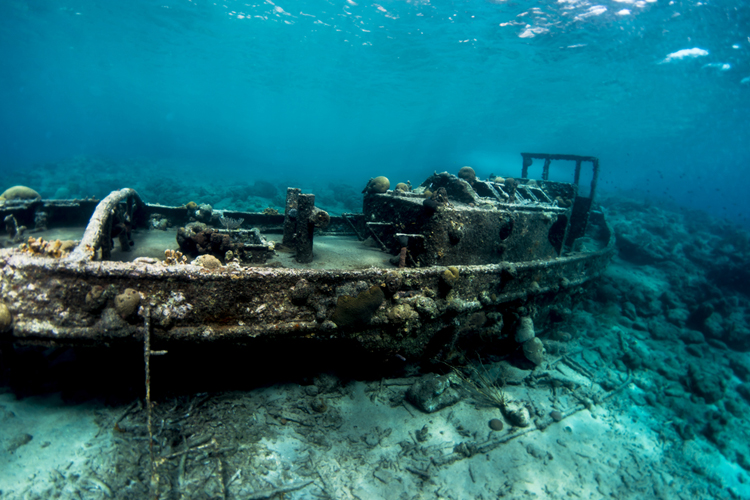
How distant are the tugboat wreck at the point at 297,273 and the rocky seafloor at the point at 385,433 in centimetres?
76

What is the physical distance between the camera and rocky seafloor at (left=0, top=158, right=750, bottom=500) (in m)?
3.04

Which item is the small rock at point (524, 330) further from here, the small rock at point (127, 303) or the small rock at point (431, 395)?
the small rock at point (127, 303)

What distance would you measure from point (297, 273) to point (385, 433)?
249 cm

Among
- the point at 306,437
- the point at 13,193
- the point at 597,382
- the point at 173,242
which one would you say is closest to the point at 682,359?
the point at 597,382

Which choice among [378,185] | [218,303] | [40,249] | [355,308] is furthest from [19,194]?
[355,308]

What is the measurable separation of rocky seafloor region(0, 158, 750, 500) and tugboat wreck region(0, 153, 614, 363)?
76cm

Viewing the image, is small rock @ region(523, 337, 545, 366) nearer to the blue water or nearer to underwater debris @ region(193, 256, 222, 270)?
underwater debris @ region(193, 256, 222, 270)

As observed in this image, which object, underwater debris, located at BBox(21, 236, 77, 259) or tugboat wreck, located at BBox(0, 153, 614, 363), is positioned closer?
tugboat wreck, located at BBox(0, 153, 614, 363)

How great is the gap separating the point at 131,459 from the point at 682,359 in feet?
39.6

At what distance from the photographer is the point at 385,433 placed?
13.6 feet

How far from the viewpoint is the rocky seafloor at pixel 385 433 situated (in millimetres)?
3045

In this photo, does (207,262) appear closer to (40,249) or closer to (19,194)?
(40,249)

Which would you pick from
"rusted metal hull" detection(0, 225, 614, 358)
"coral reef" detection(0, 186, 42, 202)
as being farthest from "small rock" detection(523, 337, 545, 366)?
"coral reef" detection(0, 186, 42, 202)

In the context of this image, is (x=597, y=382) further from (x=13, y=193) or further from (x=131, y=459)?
(x=13, y=193)
